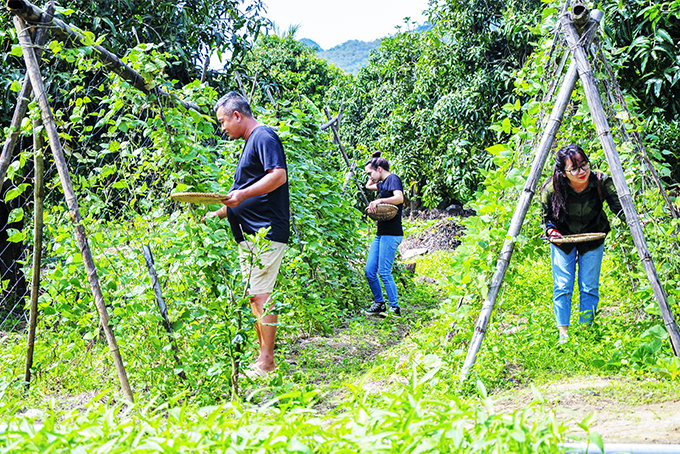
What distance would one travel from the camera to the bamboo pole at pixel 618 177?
9.44ft

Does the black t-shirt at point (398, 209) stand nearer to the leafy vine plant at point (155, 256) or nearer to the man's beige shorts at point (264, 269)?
the leafy vine plant at point (155, 256)

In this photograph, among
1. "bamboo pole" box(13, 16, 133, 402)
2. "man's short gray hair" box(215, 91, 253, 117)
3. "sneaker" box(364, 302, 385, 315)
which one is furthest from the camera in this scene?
"sneaker" box(364, 302, 385, 315)

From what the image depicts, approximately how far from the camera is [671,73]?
5.55 metres

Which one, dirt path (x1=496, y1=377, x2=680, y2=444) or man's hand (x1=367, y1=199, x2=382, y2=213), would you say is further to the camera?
man's hand (x1=367, y1=199, x2=382, y2=213)

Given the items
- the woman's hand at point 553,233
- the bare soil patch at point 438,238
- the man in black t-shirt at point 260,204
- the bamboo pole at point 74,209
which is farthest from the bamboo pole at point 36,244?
the bare soil patch at point 438,238

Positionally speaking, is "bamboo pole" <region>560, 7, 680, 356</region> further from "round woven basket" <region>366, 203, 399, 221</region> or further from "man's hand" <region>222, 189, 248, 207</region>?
"round woven basket" <region>366, 203, 399, 221</region>

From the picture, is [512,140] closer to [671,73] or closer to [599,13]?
[599,13]

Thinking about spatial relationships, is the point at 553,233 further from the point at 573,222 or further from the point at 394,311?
the point at 394,311

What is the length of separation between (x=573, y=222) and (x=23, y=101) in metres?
3.31

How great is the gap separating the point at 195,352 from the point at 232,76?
466 centimetres

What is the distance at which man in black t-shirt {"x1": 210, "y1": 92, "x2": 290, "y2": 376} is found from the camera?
Answer: 3.17 m

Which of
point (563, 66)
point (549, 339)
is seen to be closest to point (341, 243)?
point (549, 339)

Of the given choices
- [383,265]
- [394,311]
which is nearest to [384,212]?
[383,265]

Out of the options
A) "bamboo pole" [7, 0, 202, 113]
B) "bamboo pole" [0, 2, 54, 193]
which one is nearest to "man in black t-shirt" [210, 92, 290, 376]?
"bamboo pole" [7, 0, 202, 113]
